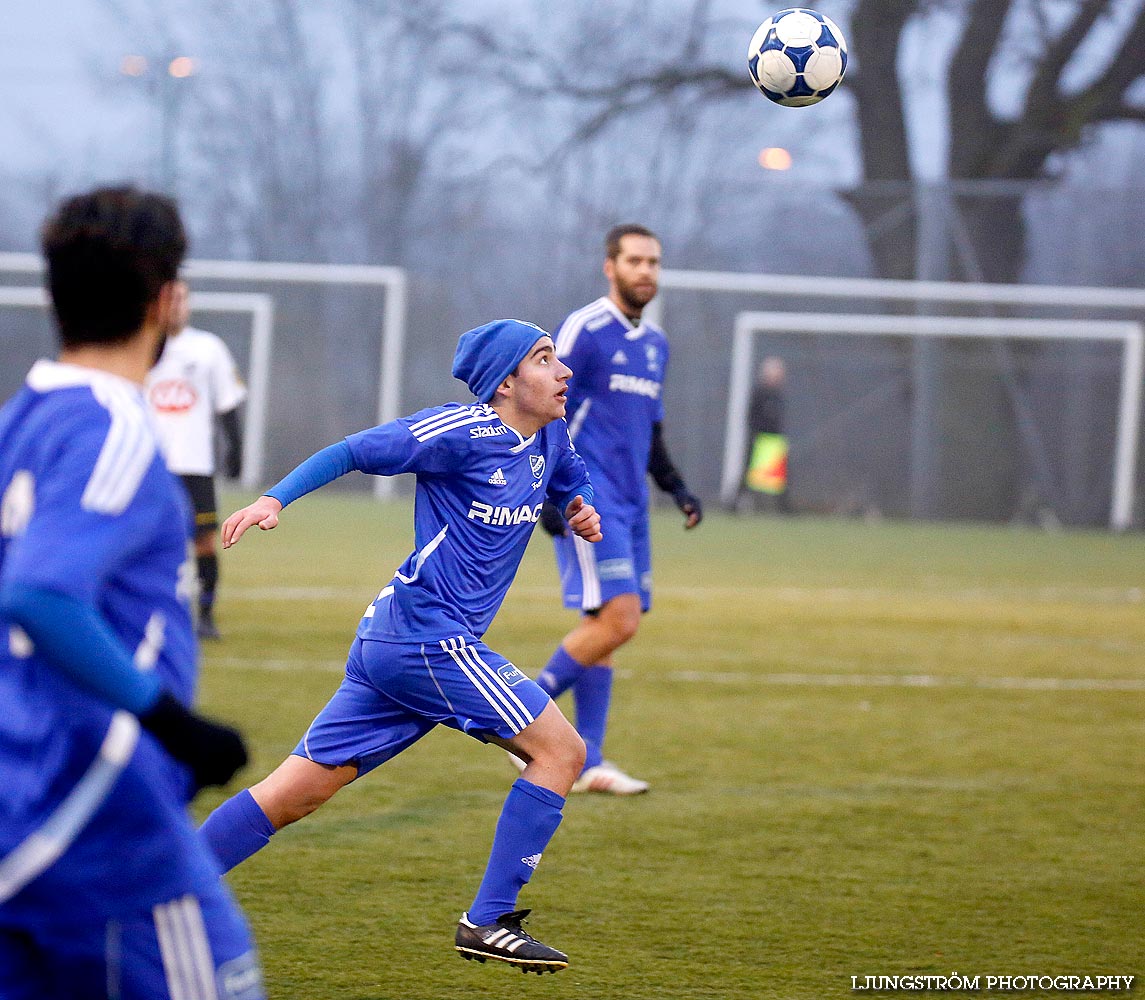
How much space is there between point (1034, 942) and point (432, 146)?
2674 cm

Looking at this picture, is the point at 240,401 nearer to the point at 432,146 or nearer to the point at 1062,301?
the point at 1062,301

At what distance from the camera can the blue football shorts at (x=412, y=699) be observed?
12.6 ft

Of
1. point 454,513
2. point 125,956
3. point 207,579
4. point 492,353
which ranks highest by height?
point 492,353

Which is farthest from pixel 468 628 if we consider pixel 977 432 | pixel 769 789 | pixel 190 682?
pixel 977 432

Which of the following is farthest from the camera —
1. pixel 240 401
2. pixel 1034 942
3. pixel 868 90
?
pixel 868 90

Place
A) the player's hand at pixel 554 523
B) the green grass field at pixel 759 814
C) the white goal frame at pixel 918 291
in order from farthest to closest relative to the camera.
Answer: the white goal frame at pixel 918 291 < the player's hand at pixel 554 523 < the green grass field at pixel 759 814

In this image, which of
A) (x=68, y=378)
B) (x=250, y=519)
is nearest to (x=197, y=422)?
(x=250, y=519)

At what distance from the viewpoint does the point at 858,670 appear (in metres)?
9.09

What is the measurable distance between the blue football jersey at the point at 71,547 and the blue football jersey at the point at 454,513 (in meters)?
1.63

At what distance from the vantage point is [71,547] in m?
2.06

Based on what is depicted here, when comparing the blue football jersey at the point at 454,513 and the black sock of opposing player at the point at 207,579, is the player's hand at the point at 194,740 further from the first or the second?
the black sock of opposing player at the point at 207,579

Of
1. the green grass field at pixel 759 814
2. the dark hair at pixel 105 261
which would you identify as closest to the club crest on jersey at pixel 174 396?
the green grass field at pixel 759 814

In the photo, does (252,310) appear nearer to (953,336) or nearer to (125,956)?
(953,336)

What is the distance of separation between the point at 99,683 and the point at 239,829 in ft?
6.28
